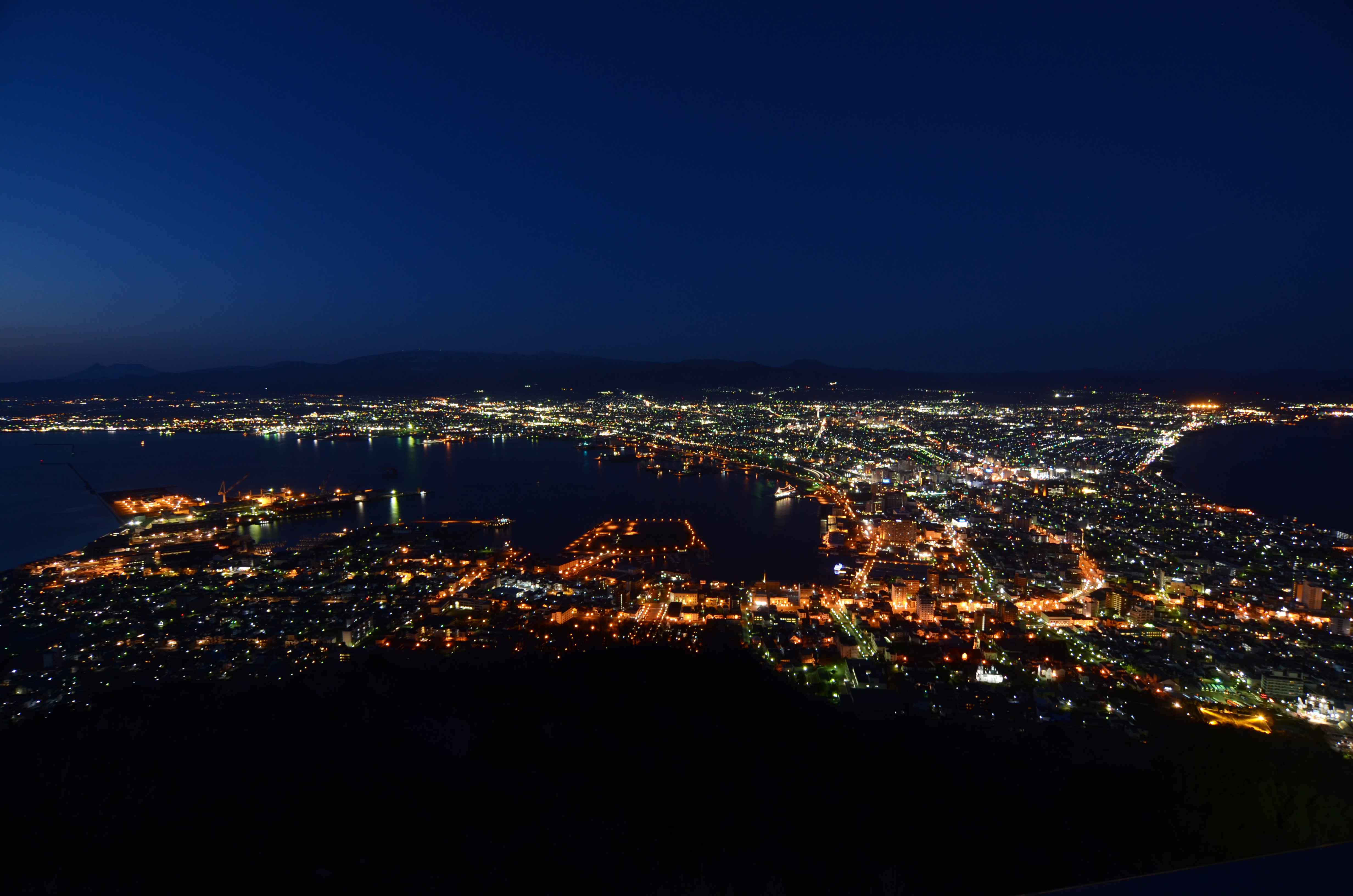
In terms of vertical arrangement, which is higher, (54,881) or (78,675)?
(54,881)

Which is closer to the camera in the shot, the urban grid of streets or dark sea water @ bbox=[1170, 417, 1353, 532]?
the urban grid of streets

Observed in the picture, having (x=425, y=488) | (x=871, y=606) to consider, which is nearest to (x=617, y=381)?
(x=425, y=488)

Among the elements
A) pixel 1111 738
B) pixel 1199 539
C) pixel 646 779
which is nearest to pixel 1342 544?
pixel 1199 539

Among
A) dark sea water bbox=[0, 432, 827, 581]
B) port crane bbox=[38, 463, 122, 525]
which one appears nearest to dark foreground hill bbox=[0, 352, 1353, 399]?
dark sea water bbox=[0, 432, 827, 581]

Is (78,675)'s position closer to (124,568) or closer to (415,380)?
(124,568)

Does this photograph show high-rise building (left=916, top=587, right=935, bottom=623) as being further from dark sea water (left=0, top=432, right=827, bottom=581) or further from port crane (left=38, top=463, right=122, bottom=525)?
port crane (left=38, top=463, right=122, bottom=525)

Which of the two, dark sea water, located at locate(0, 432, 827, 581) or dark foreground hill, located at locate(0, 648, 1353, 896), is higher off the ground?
dark foreground hill, located at locate(0, 648, 1353, 896)

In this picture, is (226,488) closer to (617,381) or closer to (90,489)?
(90,489)
